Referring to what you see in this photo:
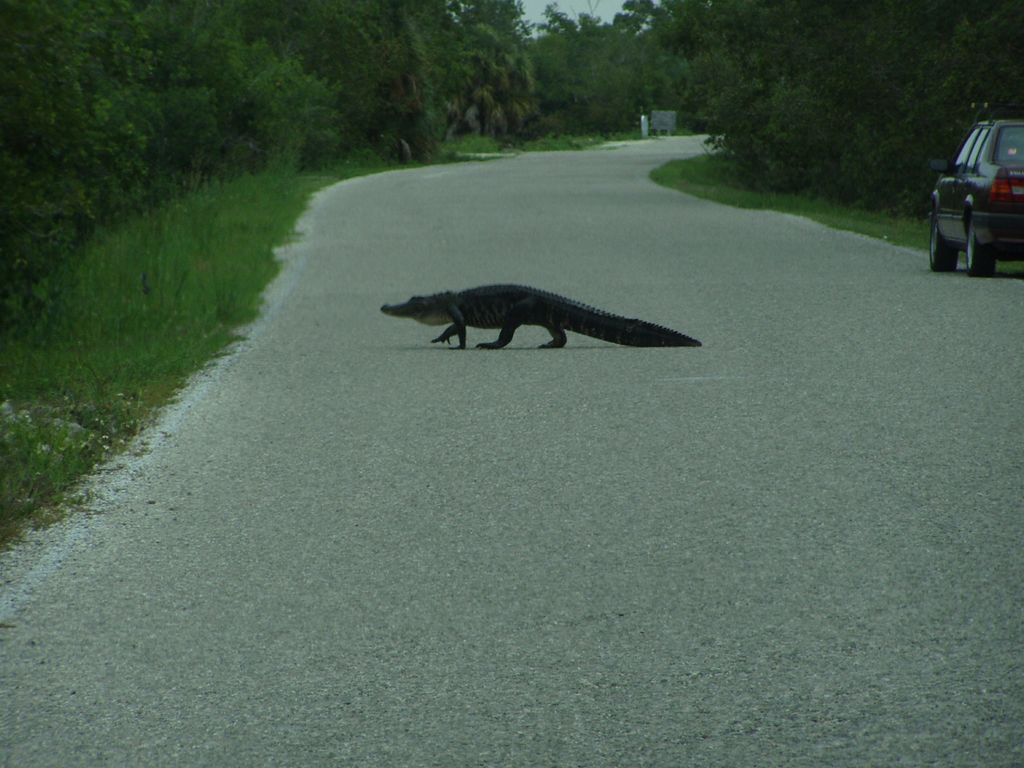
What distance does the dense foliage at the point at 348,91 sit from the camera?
504 inches

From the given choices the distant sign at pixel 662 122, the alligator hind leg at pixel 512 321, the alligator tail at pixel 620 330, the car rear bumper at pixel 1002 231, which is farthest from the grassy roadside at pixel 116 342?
the distant sign at pixel 662 122

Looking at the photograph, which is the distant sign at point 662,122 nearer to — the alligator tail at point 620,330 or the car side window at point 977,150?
the car side window at point 977,150

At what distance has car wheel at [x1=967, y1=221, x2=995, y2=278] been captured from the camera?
53.7 ft

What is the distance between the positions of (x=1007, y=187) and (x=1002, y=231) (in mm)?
456

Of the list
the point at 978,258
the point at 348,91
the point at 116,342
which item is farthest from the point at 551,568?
the point at 348,91

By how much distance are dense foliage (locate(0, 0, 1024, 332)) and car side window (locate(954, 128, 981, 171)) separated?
500 centimetres

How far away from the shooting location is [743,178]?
39781mm

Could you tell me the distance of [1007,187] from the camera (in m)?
15.9

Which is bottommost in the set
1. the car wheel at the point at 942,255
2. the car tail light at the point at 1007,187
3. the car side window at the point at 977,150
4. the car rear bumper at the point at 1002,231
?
the car wheel at the point at 942,255

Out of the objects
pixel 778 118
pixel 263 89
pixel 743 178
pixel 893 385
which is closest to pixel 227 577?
pixel 893 385

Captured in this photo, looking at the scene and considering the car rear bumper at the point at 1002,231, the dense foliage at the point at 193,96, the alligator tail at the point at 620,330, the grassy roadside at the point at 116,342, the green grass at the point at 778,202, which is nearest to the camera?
the grassy roadside at the point at 116,342

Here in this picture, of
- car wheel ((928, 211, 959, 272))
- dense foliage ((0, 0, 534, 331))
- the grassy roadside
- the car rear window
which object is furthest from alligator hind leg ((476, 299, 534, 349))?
car wheel ((928, 211, 959, 272))

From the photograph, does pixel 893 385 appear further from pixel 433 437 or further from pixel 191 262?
pixel 191 262

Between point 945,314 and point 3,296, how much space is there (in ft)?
26.0
